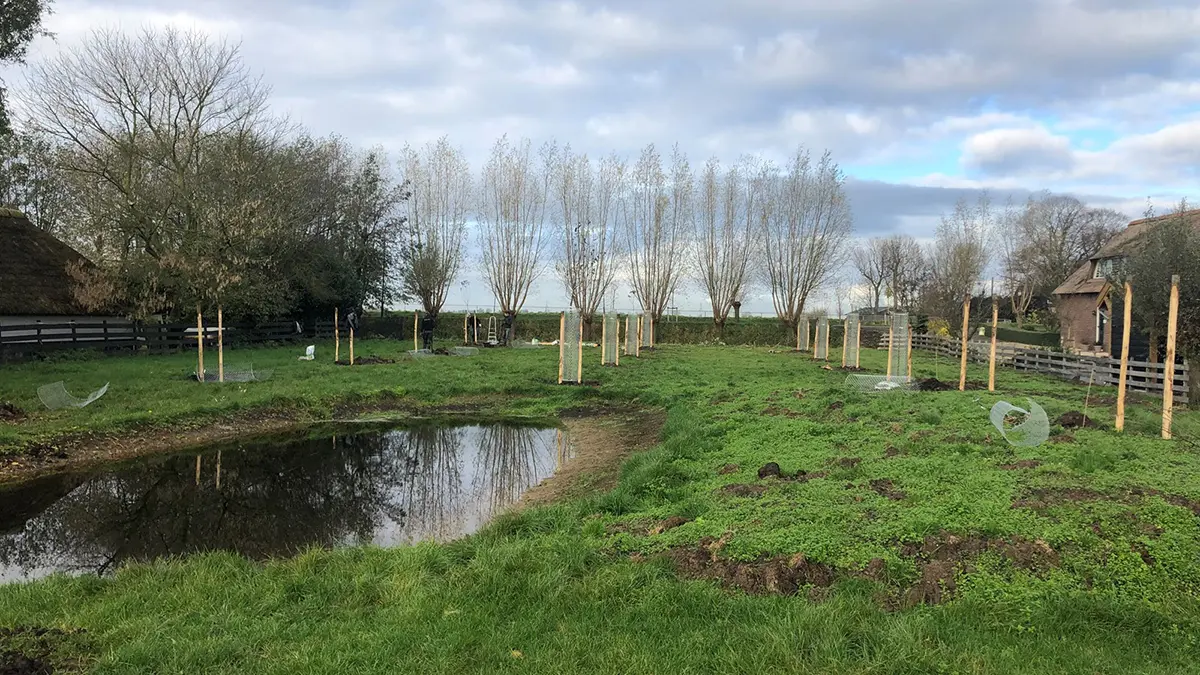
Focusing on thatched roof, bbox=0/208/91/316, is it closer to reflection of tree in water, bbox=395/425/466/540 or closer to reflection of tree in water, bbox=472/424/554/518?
reflection of tree in water, bbox=395/425/466/540

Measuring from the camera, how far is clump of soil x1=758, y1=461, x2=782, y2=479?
7051 millimetres

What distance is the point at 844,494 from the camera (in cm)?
601

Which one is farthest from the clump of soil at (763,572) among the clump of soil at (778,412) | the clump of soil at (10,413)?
the clump of soil at (10,413)

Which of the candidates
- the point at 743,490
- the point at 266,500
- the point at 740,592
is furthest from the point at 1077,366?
the point at 266,500

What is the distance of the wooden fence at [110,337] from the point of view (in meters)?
19.3

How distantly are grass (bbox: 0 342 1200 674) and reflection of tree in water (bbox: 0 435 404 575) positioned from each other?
1129 mm

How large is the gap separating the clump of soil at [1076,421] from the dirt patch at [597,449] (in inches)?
220

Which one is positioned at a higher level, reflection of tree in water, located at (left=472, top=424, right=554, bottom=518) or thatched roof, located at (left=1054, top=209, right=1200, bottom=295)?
thatched roof, located at (left=1054, top=209, right=1200, bottom=295)

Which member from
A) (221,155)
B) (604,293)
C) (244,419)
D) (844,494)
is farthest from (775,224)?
(844,494)

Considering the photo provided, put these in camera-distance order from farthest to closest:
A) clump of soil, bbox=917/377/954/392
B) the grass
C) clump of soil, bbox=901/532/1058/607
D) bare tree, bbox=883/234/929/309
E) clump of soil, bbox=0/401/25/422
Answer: bare tree, bbox=883/234/929/309 < clump of soil, bbox=917/377/954/392 < clump of soil, bbox=0/401/25/422 < clump of soil, bbox=901/532/1058/607 < the grass

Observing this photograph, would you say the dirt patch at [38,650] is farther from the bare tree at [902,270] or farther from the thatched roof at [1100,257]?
the bare tree at [902,270]

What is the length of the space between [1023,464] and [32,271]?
29.2 m

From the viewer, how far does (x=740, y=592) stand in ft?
14.6

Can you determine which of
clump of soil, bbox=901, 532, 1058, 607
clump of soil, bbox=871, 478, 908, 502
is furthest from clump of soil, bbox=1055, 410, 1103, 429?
clump of soil, bbox=901, 532, 1058, 607
